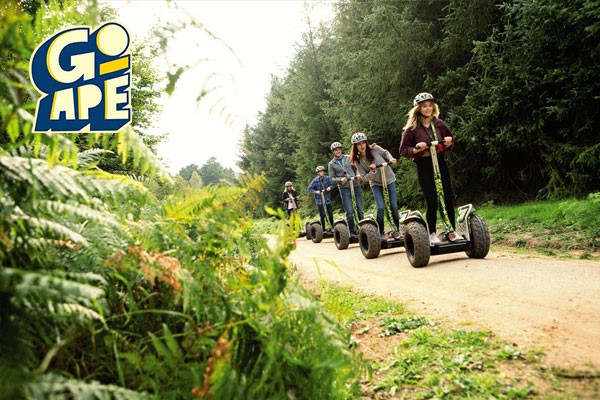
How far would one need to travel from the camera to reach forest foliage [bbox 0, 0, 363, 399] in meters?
0.89

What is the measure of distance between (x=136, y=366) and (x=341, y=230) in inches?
344

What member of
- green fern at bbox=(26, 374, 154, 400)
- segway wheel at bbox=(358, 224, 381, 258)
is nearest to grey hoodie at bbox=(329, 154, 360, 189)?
segway wheel at bbox=(358, 224, 381, 258)

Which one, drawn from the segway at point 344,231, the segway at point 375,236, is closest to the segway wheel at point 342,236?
the segway at point 344,231

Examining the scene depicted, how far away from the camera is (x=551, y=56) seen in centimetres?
1007

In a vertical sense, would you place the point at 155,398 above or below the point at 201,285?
below

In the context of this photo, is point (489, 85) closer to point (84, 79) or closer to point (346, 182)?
point (346, 182)

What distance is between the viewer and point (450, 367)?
196cm

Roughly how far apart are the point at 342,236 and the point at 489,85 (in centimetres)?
590

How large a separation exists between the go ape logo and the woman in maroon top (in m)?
4.47

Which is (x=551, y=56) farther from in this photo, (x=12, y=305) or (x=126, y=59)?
(x=12, y=305)

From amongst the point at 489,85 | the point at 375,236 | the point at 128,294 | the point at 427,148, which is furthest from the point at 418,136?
the point at 489,85

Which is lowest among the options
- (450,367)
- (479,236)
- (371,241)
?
(450,367)

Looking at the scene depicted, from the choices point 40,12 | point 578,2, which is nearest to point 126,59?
point 40,12

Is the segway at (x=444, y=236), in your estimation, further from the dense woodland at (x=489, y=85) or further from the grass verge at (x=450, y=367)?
the dense woodland at (x=489, y=85)
